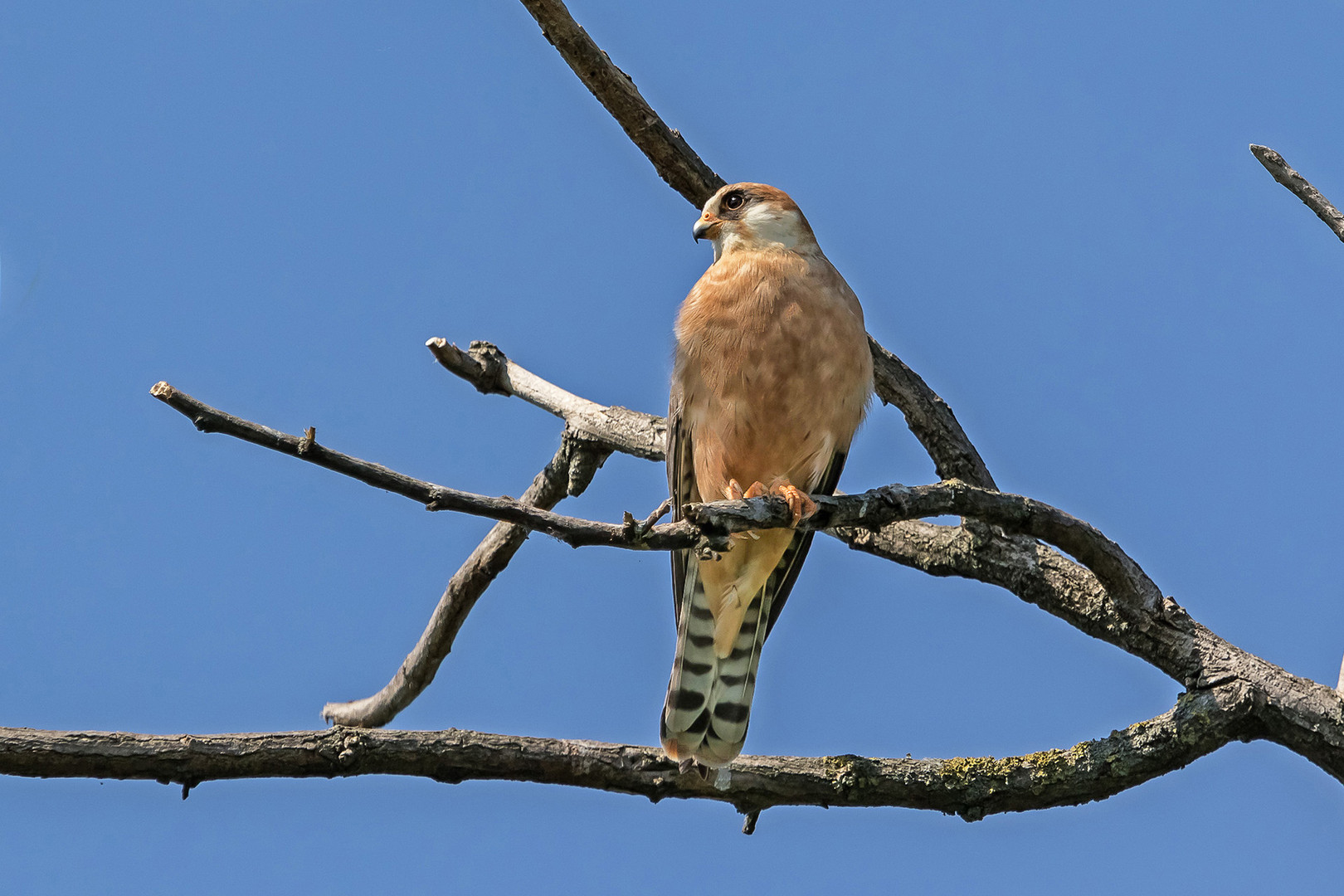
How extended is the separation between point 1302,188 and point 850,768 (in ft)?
8.19

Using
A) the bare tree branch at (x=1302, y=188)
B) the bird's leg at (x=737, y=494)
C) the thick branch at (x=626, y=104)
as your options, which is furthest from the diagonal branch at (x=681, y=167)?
the bare tree branch at (x=1302, y=188)

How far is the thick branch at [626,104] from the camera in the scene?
4695 mm

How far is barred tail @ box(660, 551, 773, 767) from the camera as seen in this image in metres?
4.19

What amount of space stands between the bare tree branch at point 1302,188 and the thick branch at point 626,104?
2361 mm

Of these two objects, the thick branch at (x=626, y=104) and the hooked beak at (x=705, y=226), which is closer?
the thick branch at (x=626, y=104)

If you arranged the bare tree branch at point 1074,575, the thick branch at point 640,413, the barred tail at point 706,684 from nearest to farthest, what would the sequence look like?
the bare tree branch at point 1074,575, the barred tail at point 706,684, the thick branch at point 640,413

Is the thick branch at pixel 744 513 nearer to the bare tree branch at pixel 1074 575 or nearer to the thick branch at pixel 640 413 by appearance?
the bare tree branch at pixel 1074 575

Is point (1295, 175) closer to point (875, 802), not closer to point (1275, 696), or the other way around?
point (1275, 696)

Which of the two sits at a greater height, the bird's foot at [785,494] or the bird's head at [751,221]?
the bird's head at [751,221]

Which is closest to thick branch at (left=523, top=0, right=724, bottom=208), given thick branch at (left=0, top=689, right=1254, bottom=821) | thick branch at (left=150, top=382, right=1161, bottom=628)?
thick branch at (left=150, top=382, right=1161, bottom=628)

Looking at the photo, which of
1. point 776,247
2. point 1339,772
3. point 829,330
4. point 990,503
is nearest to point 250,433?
point 990,503

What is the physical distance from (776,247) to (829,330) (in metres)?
0.69

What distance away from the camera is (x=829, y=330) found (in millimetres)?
4660

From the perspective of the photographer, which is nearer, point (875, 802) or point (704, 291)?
point (875, 802)
